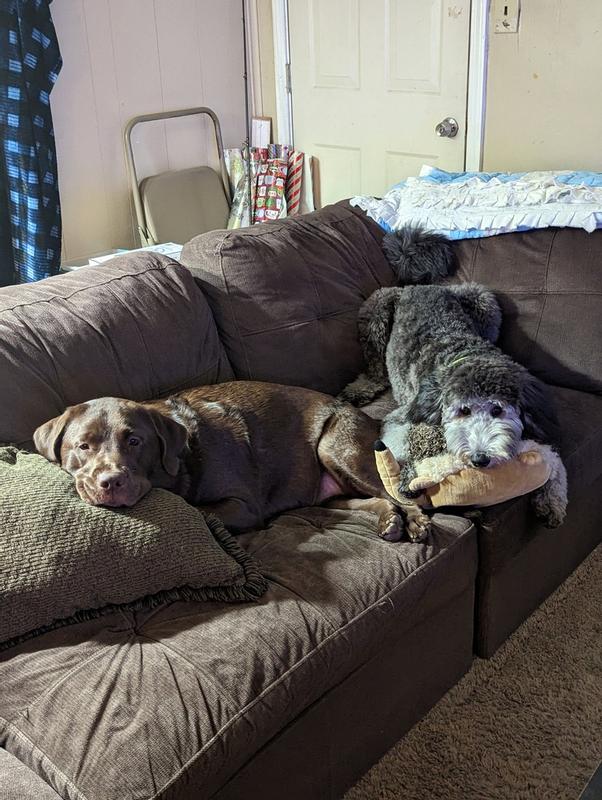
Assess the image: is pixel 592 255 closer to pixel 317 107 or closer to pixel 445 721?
pixel 445 721

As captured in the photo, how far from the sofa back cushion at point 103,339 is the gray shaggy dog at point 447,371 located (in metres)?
0.49

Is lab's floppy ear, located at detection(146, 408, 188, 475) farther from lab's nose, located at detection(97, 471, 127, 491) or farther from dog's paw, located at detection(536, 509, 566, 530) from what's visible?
dog's paw, located at detection(536, 509, 566, 530)

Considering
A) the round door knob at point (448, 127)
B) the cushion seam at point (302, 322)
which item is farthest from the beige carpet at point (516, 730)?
the round door knob at point (448, 127)

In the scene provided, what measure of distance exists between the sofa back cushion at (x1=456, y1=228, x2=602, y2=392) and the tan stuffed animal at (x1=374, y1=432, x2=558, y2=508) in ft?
2.02

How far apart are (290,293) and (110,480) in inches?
40.2

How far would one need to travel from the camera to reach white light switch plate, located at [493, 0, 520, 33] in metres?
3.05

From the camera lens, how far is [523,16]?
3037mm

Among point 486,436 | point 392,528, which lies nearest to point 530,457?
point 486,436

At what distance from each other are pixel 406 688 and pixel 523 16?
8.34 ft

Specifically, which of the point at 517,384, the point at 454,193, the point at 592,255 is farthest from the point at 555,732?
the point at 454,193

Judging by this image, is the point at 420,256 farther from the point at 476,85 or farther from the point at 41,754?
the point at 41,754

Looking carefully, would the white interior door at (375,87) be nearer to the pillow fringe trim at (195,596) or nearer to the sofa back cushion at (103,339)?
the sofa back cushion at (103,339)

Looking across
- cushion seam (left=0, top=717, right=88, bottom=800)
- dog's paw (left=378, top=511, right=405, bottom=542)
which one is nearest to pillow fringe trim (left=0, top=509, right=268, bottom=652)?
cushion seam (left=0, top=717, right=88, bottom=800)

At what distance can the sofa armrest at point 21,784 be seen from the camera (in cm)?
116
